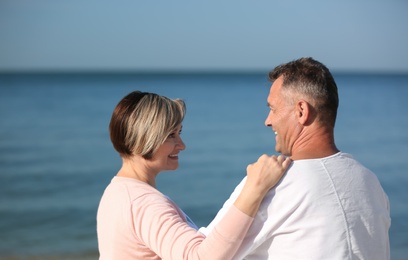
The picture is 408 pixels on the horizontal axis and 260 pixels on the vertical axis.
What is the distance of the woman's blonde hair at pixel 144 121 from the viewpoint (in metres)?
2.98

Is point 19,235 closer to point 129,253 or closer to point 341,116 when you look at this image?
point 129,253

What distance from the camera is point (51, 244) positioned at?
1088 cm

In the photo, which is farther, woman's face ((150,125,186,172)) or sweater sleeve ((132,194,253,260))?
woman's face ((150,125,186,172))

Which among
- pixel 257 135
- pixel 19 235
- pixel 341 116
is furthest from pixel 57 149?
pixel 341 116

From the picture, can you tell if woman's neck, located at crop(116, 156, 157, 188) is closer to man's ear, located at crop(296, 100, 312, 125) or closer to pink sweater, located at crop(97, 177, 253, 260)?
pink sweater, located at crop(97, 177, 253, 260)

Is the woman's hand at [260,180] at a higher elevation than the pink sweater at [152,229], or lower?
higher

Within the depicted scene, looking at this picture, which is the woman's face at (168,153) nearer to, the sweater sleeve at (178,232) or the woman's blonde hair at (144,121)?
the woman's blonde hair at (144,121)

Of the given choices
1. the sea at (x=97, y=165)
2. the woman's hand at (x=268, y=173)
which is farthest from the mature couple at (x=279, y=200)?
the sea at (x=97, y=165)

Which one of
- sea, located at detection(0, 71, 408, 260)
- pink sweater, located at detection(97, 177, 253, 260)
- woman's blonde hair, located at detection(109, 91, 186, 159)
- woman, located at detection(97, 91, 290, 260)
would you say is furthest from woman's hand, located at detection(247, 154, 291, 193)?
sea, located at detection(0, 71, 408, 260)

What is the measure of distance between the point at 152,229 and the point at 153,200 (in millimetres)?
133

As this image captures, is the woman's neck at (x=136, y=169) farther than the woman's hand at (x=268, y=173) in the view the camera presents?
Yes

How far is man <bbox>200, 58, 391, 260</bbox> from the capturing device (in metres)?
2.67

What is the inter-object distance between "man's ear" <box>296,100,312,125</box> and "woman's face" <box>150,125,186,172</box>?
0.52 meters

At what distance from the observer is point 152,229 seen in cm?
288
